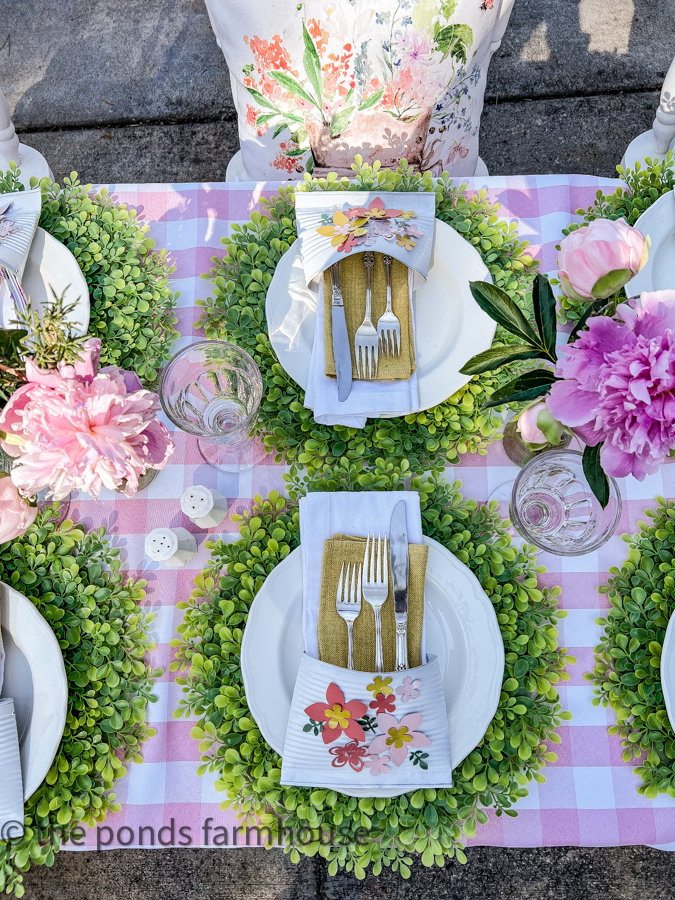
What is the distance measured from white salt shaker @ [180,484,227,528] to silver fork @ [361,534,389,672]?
226 mm

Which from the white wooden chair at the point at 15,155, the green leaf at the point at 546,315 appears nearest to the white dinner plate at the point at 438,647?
the green leaf at the point at 546,315

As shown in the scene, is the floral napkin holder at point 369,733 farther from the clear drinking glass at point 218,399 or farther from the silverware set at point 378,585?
the clear drinking glass at point 218,399

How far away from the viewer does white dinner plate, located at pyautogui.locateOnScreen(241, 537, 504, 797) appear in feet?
2.66

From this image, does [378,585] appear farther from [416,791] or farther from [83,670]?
[83,670]

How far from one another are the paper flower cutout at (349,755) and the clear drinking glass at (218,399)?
1.36ft

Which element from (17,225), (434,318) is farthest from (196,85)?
(434,318)

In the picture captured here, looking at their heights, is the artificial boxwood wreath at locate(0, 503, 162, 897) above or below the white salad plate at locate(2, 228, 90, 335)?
below

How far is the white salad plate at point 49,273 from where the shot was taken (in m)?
0.99

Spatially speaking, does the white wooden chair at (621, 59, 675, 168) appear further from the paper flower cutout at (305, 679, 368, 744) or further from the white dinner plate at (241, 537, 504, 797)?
the paper flower cutout at (305, 679, 368, 744)

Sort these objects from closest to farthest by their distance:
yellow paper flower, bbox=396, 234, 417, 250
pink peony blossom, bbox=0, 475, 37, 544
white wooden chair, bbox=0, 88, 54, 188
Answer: pink peony blossom, bbox=0, 475, 37, 544 < yellow paper flower, bbox=396, 234, 417, 250 < white wooden chair, bbox=0, 88, 54, 188

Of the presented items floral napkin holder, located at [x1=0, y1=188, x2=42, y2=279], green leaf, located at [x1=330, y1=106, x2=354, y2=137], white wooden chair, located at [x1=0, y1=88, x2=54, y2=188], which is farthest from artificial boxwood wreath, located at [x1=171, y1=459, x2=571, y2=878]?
white wooden chair, located at [x1=0, y1=88, x2=54, y2=188]

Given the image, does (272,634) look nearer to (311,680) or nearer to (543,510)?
(311,680)

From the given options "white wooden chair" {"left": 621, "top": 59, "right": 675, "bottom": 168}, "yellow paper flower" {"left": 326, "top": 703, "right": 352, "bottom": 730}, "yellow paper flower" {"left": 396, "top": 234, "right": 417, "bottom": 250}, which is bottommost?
"yellow paper flower" {"left": 326, "top": 703, "right": 352, "bottom": 730}

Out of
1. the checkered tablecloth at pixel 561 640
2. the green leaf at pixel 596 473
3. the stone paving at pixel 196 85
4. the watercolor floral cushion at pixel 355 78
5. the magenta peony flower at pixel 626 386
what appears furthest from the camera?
the stone paving at pixel 196 85
